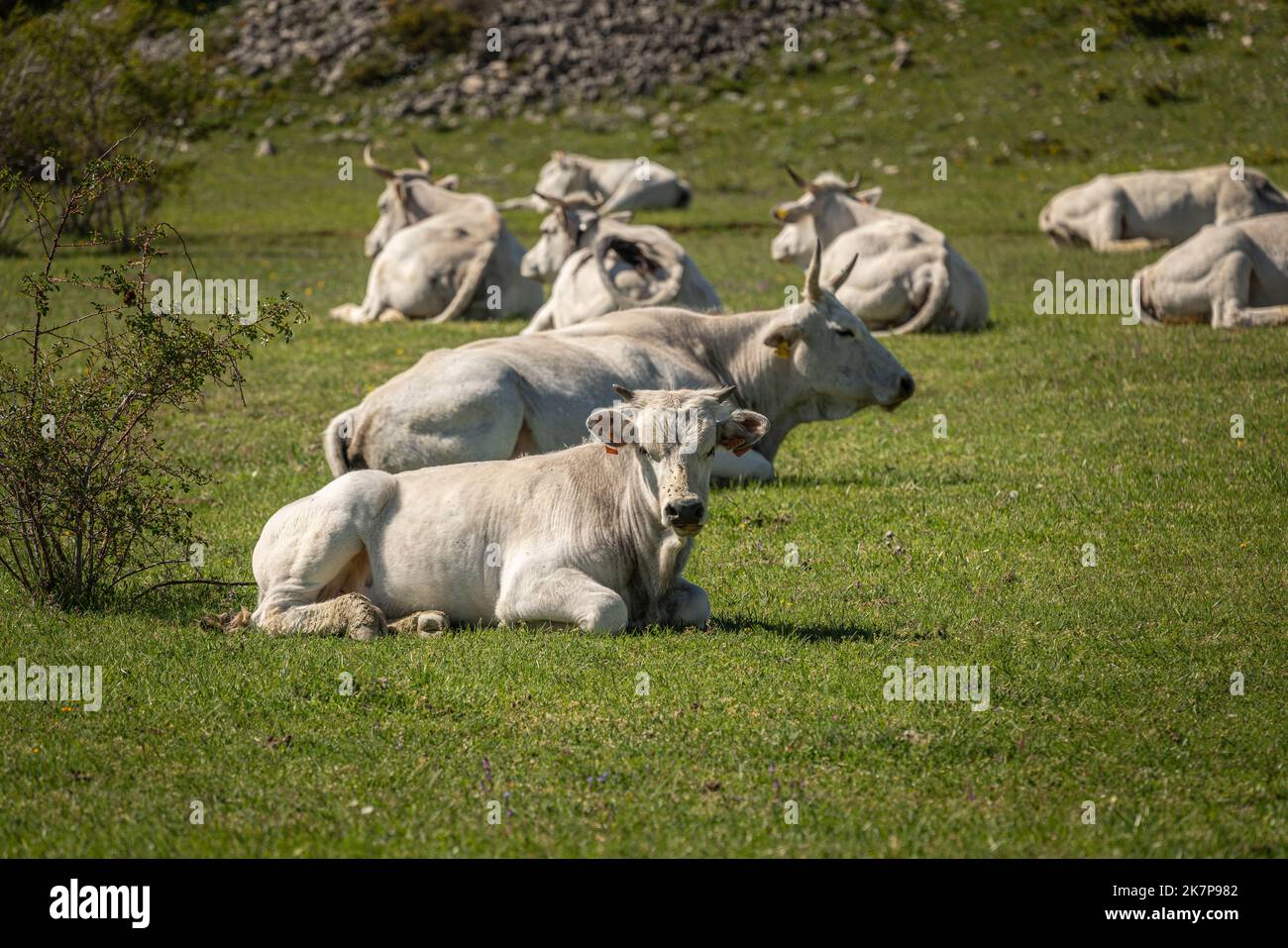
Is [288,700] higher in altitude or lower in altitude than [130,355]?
lower

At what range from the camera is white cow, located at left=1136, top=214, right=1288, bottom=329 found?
725 inches

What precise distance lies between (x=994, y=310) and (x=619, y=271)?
229 inches

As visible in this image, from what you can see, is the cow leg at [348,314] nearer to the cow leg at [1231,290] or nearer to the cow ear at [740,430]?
the cow leg at [1231,290]

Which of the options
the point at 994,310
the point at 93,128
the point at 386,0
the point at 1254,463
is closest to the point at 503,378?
the point at 1254,463

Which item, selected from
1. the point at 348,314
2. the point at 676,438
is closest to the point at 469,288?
the point at 348,314

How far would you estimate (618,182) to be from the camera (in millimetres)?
39188

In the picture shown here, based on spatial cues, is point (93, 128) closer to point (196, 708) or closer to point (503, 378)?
point (503, 378)

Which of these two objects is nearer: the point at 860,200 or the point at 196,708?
the point at 196,708

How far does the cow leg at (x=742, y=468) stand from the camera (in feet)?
42.2

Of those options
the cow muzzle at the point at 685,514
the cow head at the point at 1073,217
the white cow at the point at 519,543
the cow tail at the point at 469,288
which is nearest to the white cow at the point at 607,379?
the white cow at the point at 519,543

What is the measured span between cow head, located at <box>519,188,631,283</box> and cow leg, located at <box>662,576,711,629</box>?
39.7ft

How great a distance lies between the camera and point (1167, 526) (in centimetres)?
1120

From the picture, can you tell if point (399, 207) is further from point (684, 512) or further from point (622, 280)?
point (684, 512)

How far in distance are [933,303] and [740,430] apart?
1115 centimetres
